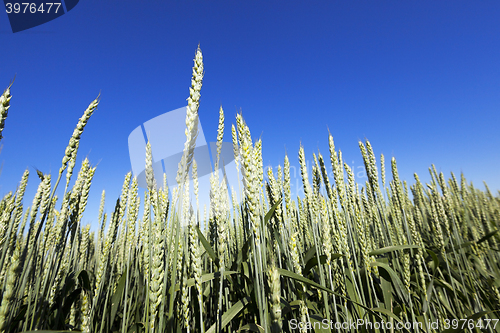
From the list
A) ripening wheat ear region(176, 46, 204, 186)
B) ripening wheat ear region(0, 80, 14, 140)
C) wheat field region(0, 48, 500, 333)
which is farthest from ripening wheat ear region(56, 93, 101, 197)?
ripening wheat ear region(176, 46, 204, 186)

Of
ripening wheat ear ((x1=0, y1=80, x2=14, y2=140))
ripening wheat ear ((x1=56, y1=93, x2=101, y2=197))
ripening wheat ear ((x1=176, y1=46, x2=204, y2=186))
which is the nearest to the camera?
ripening wheat ear ((x1=176, y1=46, x2=204, y2=186))

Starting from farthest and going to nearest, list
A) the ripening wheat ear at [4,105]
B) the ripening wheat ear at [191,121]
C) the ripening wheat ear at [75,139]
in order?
1. the ripening wheat ear at [75,139]
2. the ripening wheat ear at [4,105]
3. the ripening wheat ear at [191,121]

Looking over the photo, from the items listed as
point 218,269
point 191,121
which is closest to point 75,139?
point 191,121

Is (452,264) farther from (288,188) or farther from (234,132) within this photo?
(234,132)

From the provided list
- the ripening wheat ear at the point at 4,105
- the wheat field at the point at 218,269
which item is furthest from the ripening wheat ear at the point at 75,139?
the ripening wheat ear at the point at 4,105

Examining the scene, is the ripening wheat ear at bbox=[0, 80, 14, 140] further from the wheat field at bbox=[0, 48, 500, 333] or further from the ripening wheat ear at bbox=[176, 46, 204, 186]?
the ripening wheat ear at bbox=[176, 46, 204, 186]

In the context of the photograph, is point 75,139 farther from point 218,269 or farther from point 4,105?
point 218,269

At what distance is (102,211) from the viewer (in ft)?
11.6

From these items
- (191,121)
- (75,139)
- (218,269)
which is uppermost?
(75,139)

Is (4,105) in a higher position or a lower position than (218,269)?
higher

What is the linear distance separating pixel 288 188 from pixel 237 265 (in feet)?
3.23

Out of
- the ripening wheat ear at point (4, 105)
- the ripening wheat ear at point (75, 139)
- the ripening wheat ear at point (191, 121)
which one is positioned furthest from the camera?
the ripening wheat ear at point (75, 139)

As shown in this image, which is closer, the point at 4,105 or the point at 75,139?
the point at 4,105

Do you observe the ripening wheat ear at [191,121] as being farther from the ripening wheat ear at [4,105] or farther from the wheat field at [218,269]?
the ripening wheat ear at [4,105]
